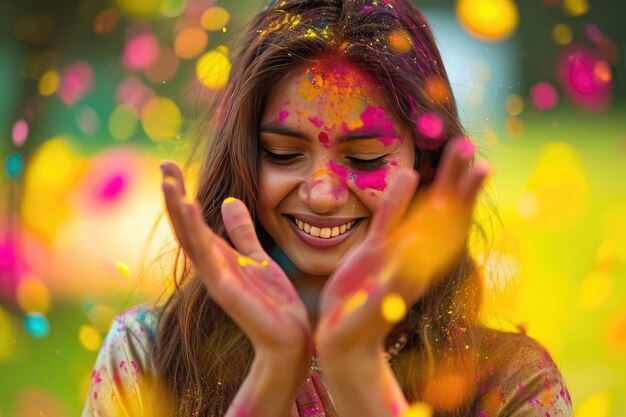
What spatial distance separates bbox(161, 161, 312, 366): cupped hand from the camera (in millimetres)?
1108

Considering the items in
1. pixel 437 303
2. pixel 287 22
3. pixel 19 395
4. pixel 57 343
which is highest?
pixel 287 22

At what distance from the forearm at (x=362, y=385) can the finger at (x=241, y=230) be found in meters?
0.19

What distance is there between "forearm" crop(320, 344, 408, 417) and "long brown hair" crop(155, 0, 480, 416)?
0.53 m

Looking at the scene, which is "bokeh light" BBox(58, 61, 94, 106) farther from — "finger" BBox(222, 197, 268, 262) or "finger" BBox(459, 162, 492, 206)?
"finger" BBox(459, 162, 492, 206)

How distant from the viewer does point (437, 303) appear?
1749 millimetres

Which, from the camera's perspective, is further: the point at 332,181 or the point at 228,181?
the point at 228,181

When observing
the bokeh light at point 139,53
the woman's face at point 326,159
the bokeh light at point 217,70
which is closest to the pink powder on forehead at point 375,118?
the woman's face at point 326,159

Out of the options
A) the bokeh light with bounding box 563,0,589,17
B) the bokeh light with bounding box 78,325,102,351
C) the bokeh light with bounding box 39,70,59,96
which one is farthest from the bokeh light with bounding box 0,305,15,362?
the bokeh light with bounding box 563,0,589,17

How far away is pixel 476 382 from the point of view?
5.56 ft

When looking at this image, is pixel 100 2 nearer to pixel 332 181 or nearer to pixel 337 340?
pixel 332 181

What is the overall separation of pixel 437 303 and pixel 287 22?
64 cm

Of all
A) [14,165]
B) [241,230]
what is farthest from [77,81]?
[241,230]

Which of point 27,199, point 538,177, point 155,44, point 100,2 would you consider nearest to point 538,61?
point 538,177

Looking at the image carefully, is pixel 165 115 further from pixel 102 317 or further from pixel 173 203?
pixel 173 203
